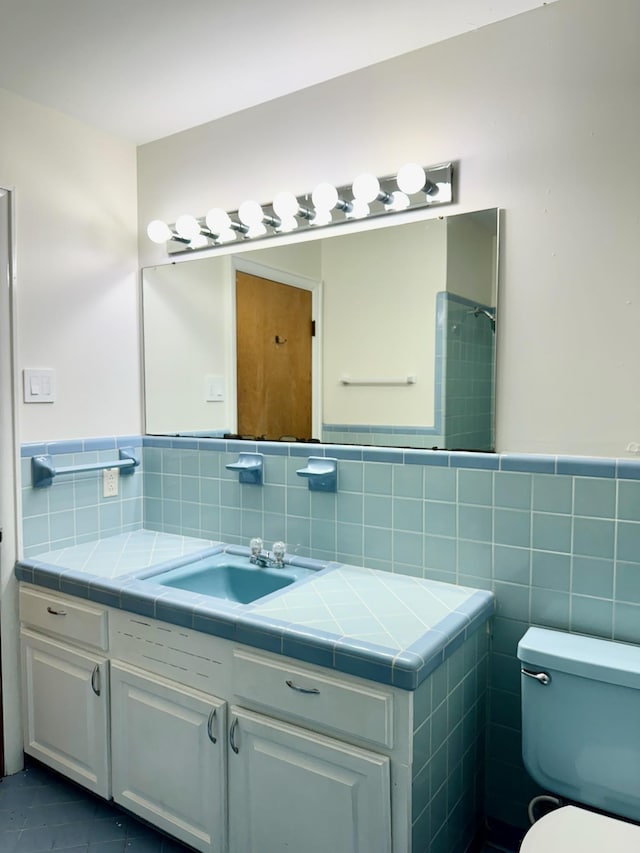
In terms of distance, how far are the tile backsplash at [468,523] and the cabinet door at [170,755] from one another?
63 cm

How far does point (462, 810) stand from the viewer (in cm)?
164

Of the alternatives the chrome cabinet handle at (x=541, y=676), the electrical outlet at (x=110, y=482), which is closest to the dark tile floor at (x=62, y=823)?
the electrical outlet at (x=110, y=482)

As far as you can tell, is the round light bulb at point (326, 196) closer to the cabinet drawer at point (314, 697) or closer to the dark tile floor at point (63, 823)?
the cabinet drawer at point (314, 697)

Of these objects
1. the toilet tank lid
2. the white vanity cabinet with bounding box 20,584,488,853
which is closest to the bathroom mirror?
the toilet tank lid

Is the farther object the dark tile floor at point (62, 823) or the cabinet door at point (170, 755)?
the dark tile floor at point (62, 823)

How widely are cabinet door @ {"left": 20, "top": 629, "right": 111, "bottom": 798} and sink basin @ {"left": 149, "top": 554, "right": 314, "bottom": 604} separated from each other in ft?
1.11

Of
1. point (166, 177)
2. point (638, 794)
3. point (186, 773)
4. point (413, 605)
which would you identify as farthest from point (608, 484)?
point (166, 177)

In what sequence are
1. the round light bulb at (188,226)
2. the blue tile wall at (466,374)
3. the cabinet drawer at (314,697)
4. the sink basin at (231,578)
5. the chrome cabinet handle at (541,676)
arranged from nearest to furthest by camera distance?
the cabinet drawer at (314,697) < the chrome cabinet handle at (541,676) < the blue tile wall at (466,374) < the sink basin at (231,578) < the round light bulb at (188,226)

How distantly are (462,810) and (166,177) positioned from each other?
239 centimetres

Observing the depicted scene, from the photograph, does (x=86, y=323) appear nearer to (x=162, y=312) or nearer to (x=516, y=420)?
(x=162, y=312)

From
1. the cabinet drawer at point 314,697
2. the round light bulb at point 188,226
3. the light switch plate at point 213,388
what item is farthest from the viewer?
the light switch plate at point 213,388

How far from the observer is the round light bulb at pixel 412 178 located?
68.5 inches

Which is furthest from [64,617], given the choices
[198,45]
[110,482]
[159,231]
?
[198,45]

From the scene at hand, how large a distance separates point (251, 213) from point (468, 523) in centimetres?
126
